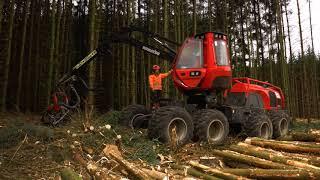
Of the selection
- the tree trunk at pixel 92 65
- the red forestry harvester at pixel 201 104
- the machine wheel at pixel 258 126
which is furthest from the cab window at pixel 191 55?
the tree trunk at pixel 92 65

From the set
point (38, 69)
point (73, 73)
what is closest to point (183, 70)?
point (73, 73)

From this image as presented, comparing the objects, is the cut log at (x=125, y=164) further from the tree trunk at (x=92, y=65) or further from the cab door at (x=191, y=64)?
the tree trunk at (x=92, y=65)

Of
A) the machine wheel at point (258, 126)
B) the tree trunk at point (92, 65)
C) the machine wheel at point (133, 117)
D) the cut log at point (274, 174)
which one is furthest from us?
the tree trunk at point (92, 65)

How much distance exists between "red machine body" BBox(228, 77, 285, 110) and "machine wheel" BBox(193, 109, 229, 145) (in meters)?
2.64

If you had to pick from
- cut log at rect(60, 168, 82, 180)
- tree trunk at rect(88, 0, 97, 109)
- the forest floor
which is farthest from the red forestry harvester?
cut log at rect(60, 168, 82, 180)

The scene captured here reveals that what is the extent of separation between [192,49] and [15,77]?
1904 cm

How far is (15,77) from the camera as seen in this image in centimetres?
2508

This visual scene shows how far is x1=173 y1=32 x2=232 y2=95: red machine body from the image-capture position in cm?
923

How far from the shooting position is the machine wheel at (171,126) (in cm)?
788

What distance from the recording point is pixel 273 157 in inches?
214

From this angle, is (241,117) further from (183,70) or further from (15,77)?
(15,77)

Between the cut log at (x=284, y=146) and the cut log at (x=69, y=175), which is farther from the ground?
the cut log at (x=284, y=146)

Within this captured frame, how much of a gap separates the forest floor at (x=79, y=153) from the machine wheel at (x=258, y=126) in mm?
899

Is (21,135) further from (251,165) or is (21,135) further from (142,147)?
(251,165)
